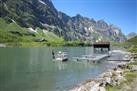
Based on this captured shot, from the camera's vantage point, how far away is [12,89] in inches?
1855

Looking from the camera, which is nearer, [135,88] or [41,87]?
[135,88]

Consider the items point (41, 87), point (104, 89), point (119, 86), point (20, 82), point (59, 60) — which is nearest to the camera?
point (104, 89)

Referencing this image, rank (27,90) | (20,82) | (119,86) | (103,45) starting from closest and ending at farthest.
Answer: (119,86) < (27,90) < (20,82) < (103,45)

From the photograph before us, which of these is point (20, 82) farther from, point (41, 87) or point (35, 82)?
point (41, 87)

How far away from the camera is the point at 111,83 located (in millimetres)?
38594

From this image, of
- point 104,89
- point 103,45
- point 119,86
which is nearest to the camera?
point 104,89

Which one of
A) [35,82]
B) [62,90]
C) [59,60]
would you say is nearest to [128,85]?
[62,90]

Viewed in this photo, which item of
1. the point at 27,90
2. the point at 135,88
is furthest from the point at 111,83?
the point at 27,90

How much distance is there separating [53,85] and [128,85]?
18.4 m

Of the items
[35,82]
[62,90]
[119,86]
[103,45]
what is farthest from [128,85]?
[103,45]

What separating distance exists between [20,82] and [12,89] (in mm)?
7876

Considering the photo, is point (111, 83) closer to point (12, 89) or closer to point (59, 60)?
point (12, 89)

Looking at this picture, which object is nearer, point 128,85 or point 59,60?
point 128,85

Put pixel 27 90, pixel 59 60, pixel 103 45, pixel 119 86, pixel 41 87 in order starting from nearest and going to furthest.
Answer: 1. pixel 119 86
2. pixel 27 90
3. pixel 41 87
4. pixel 59 60
5. pixel 103 45
